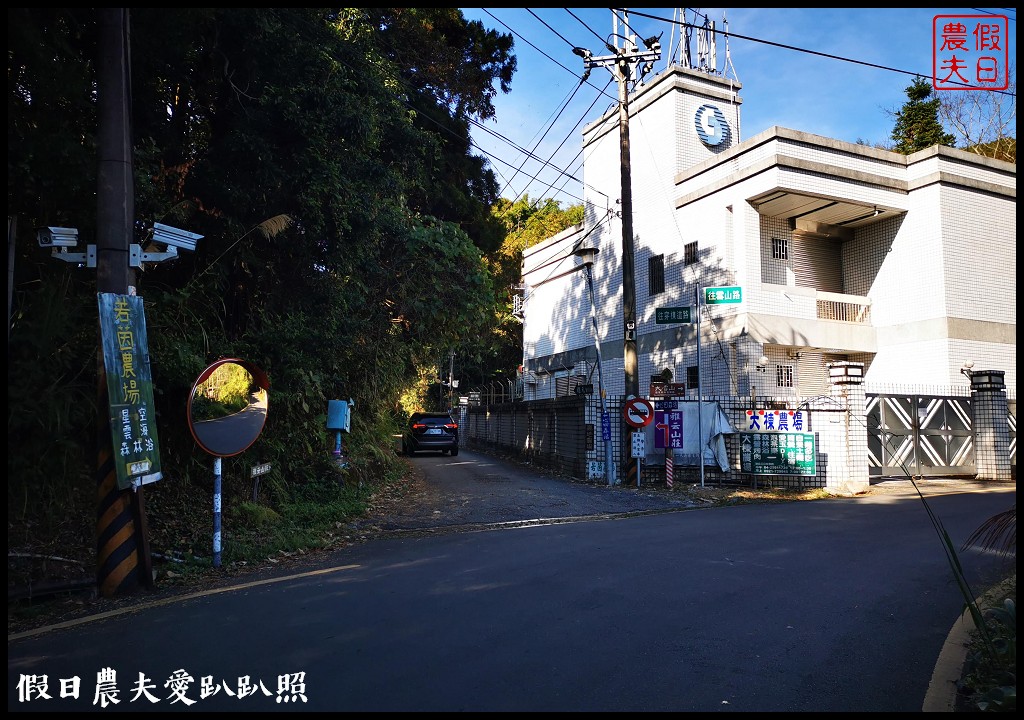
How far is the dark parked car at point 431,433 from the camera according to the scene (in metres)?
26.2

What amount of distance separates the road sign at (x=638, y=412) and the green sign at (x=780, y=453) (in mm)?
2476

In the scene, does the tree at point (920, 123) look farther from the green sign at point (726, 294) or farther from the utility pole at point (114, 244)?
the utility pole at point (114, 244)

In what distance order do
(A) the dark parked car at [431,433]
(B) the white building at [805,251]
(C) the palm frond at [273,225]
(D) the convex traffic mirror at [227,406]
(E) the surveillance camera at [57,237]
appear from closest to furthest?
(E) the surveillance camera at [57,237]
(D) the convex traffic mirror at [227,406]
(C) the palm frond at [273,225]
(B) the white building at [805,251]
(A) the dark parked car at [431,433]

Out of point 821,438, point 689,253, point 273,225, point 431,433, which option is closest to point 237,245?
point 273,225

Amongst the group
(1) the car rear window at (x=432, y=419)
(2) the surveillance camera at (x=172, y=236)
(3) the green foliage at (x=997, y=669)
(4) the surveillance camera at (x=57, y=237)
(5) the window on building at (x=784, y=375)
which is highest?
(2) the surveillance camera at (x=172, y=236)

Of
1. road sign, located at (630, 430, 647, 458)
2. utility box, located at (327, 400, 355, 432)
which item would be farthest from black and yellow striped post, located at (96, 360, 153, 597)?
road sign, located at (630, 430, 647, 458)

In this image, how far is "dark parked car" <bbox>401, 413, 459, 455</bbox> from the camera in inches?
1032

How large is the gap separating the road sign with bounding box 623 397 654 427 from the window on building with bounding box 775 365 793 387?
650cm

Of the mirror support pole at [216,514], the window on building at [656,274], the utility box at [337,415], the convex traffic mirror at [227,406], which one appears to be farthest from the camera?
the window on building at [656,274]

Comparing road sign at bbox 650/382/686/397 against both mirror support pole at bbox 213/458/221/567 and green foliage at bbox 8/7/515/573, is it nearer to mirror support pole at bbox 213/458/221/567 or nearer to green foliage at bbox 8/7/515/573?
green foliage at bbox 8/7/515/573

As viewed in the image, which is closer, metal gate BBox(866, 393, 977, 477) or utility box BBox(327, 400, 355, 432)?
utility box BBox(327, 400, 355, 432)

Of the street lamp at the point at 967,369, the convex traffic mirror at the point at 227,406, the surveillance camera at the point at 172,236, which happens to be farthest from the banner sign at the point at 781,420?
the surveillance camera at the point at 172,236

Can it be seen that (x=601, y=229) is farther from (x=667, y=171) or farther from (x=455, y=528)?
(x=455, y=528)

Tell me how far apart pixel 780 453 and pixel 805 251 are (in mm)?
8956
